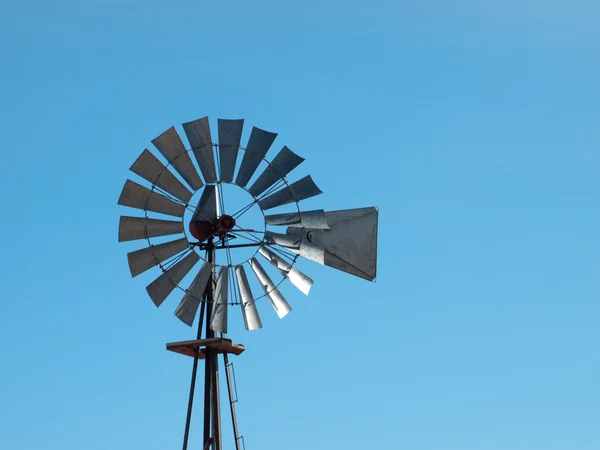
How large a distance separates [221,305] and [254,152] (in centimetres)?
197

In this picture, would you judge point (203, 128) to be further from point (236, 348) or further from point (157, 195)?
point (236, 348)

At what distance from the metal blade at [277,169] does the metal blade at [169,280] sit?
1169 millimetres

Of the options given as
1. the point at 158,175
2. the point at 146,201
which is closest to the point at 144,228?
the point at 146,201

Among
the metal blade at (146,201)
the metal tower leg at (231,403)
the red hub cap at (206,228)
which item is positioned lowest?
the metal tower leg at (231,403)

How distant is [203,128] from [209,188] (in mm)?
765

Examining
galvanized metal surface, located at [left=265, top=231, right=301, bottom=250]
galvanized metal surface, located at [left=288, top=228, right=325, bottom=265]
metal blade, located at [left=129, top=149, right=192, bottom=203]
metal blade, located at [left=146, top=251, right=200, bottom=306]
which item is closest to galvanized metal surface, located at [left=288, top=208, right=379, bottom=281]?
galvanized metal surface, located at [left=288, top=228, right=325, bottom=265]

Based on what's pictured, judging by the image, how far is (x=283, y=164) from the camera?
15.8m

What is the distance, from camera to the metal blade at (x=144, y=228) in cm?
1531

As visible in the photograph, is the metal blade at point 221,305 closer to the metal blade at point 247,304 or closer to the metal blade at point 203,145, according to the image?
the metal blade at point 247,304

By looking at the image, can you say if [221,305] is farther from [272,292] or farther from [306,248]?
[306,248]

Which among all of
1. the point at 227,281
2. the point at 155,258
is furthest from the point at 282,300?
the point at 155,258

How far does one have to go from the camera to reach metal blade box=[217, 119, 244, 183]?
15594 millimetres

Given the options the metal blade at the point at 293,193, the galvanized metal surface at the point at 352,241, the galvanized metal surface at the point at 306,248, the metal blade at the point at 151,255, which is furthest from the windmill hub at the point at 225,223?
the galvanized metal surface at the point at 352,241

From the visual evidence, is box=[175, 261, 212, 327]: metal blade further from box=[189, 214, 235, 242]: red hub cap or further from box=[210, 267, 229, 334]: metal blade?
box=[189, 214, 235, 242]: red hub cap
